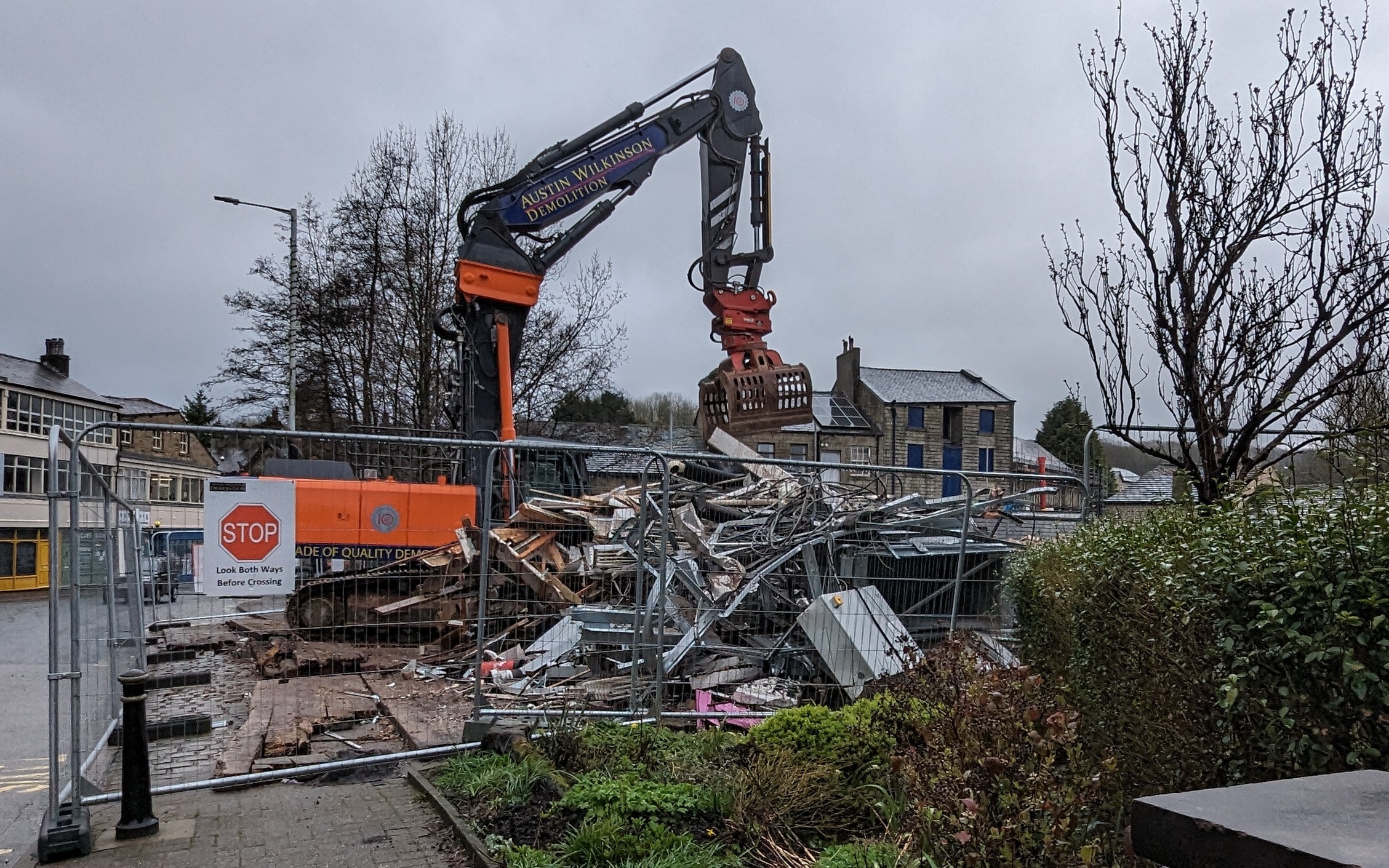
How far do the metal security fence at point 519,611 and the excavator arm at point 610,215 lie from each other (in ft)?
9.85

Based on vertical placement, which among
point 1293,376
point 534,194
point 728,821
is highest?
point 534,194

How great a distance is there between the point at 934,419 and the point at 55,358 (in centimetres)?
4312

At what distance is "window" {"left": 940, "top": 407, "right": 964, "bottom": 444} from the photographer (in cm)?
5138

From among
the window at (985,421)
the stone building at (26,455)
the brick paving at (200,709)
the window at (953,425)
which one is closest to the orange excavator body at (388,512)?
the brick paving at (200,709)

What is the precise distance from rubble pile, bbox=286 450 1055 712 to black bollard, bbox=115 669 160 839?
1338 mm

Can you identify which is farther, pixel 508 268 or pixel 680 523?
pixel 508 268

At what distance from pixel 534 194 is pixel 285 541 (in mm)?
9123

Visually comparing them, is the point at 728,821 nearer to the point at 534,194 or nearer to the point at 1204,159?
the point at 1204,159

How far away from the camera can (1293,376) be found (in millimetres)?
5332

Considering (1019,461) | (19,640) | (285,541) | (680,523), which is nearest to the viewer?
(285,541)

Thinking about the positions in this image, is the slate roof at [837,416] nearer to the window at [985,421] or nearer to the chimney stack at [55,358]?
the window at [985,421]

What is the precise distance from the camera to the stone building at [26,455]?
111 feet

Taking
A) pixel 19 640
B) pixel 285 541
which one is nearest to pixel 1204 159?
pixel 285 541

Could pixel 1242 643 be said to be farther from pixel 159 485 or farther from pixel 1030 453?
pixel 1030 453
